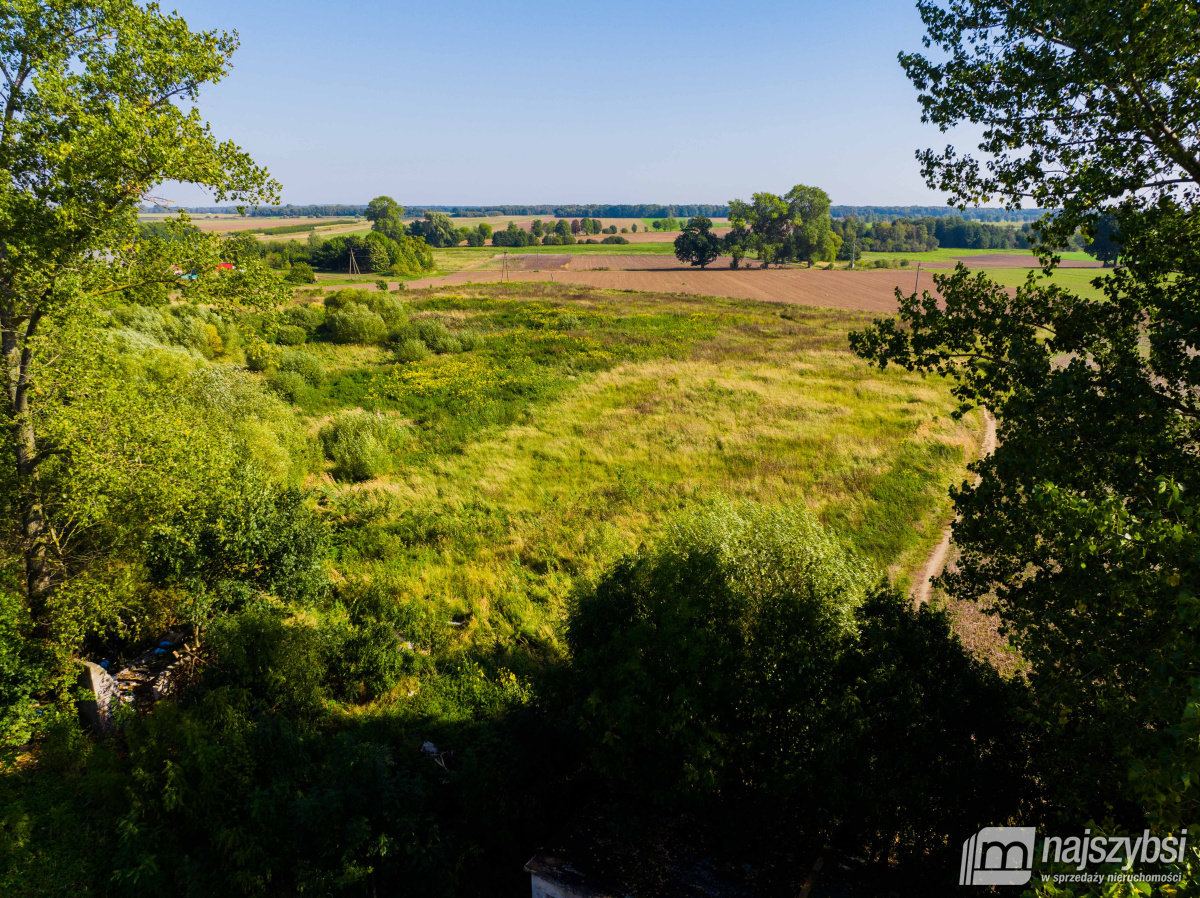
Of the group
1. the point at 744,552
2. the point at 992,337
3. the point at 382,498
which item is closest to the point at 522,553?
the point at 382,498

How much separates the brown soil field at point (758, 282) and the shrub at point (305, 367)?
5188cm

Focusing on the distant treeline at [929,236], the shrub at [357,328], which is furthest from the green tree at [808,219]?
the shrub at [357,328]

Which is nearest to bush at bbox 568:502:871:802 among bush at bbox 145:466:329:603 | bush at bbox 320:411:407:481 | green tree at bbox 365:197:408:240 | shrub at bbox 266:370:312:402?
bush at bbox 145:466:329:603

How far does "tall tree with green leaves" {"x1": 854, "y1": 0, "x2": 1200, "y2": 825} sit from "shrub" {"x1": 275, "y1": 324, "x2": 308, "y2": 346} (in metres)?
38.7

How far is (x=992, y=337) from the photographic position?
7664 millimetres

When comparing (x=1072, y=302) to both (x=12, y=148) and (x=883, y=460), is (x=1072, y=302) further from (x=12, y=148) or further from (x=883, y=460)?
(x=883, y=460)

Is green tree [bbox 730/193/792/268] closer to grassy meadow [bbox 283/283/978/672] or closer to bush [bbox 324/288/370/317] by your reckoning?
grassy meadow [bbox 283/283/978/672]

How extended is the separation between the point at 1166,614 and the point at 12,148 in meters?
13.8

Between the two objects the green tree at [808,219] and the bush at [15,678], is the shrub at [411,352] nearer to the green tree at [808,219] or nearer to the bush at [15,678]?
the bush at [15,678]

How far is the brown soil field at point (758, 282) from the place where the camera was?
75.5m

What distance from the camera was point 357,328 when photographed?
4147 cm

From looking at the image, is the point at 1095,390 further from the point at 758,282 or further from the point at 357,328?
the point at 758,282

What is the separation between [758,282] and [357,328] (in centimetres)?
6970

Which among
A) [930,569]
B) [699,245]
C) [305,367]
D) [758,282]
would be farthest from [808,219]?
[930,569]
